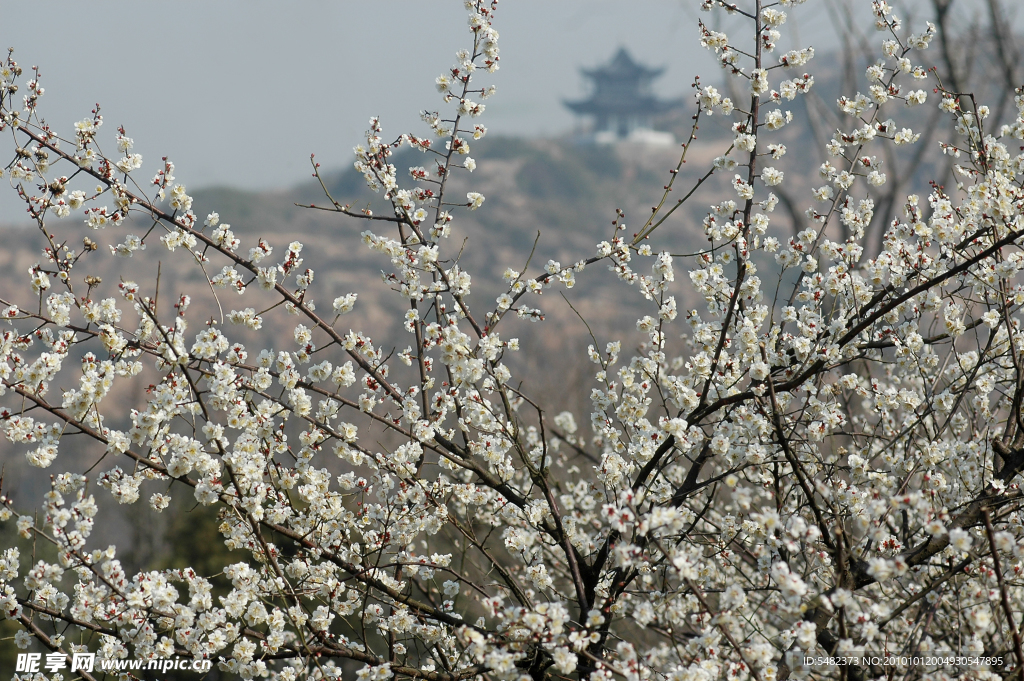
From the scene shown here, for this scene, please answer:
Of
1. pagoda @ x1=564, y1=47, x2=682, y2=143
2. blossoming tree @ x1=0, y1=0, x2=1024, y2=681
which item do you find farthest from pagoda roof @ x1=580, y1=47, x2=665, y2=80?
blossoming tree @ x1=0, y1=0, x2=1024, y2=681

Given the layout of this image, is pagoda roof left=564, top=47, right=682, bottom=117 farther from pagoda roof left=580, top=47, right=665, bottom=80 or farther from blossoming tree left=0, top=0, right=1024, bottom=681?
blossoming tree left=0, top=0, right=1024, bottom=681

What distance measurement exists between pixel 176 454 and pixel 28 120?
1.71 meters

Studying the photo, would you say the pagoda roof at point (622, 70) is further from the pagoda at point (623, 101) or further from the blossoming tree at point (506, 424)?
the blossoming tree at point (506, 424)

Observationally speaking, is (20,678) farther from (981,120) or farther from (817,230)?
(981,120)

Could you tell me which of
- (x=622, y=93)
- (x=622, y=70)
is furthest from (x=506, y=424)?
(x=622, y=93)

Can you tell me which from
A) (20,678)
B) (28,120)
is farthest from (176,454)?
(28,120)

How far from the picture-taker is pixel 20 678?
10.1 ft

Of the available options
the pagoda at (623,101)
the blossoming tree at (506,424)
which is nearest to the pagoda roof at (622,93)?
the pagoda at (623,101)

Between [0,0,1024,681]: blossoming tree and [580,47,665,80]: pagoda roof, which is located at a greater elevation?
[580,47,665,80]: pagoda roof

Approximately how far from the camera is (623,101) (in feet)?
370

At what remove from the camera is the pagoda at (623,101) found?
10594cm

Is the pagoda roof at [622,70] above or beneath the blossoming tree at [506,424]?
above

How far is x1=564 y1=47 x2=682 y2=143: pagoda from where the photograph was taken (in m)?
106

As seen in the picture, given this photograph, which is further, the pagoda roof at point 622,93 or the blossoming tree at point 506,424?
the pagoda roof at point 622,93
